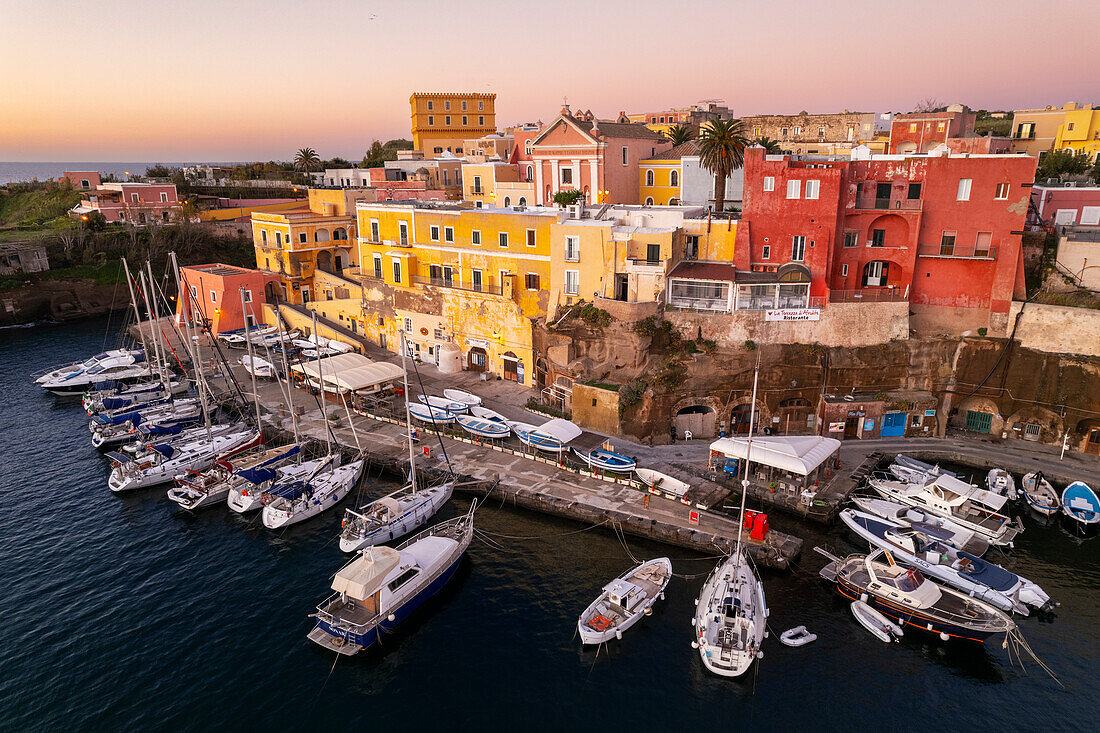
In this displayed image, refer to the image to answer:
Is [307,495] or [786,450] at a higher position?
[786,450]

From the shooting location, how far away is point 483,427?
139ft

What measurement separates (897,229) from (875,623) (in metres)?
29.8

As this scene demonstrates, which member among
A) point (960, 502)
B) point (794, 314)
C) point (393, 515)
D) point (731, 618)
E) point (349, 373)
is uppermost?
point (794, 314)

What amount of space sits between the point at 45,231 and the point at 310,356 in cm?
6806

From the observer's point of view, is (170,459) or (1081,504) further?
(170,459)

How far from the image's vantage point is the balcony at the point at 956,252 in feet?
142

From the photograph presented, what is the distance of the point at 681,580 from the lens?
31141mm

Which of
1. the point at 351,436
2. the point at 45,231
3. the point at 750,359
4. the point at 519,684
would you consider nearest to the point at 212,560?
the point at 351,436

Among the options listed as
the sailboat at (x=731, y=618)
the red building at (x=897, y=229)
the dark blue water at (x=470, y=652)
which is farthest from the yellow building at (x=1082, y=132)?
the sailboat at (x=731, y=618)

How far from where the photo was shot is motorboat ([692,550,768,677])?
1009 inches

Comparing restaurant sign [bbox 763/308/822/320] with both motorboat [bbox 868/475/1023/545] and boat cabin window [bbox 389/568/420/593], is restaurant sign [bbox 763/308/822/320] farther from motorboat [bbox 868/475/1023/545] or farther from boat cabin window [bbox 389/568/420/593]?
boat cabin window [bbox 389/568/420/593]

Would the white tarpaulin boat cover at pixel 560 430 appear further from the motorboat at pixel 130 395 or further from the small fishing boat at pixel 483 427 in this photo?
the motorboat at pixel 130 395

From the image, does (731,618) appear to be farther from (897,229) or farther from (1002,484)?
(897,229)

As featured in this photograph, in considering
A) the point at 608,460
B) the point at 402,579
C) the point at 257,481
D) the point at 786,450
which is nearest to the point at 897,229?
the point at 786,450
